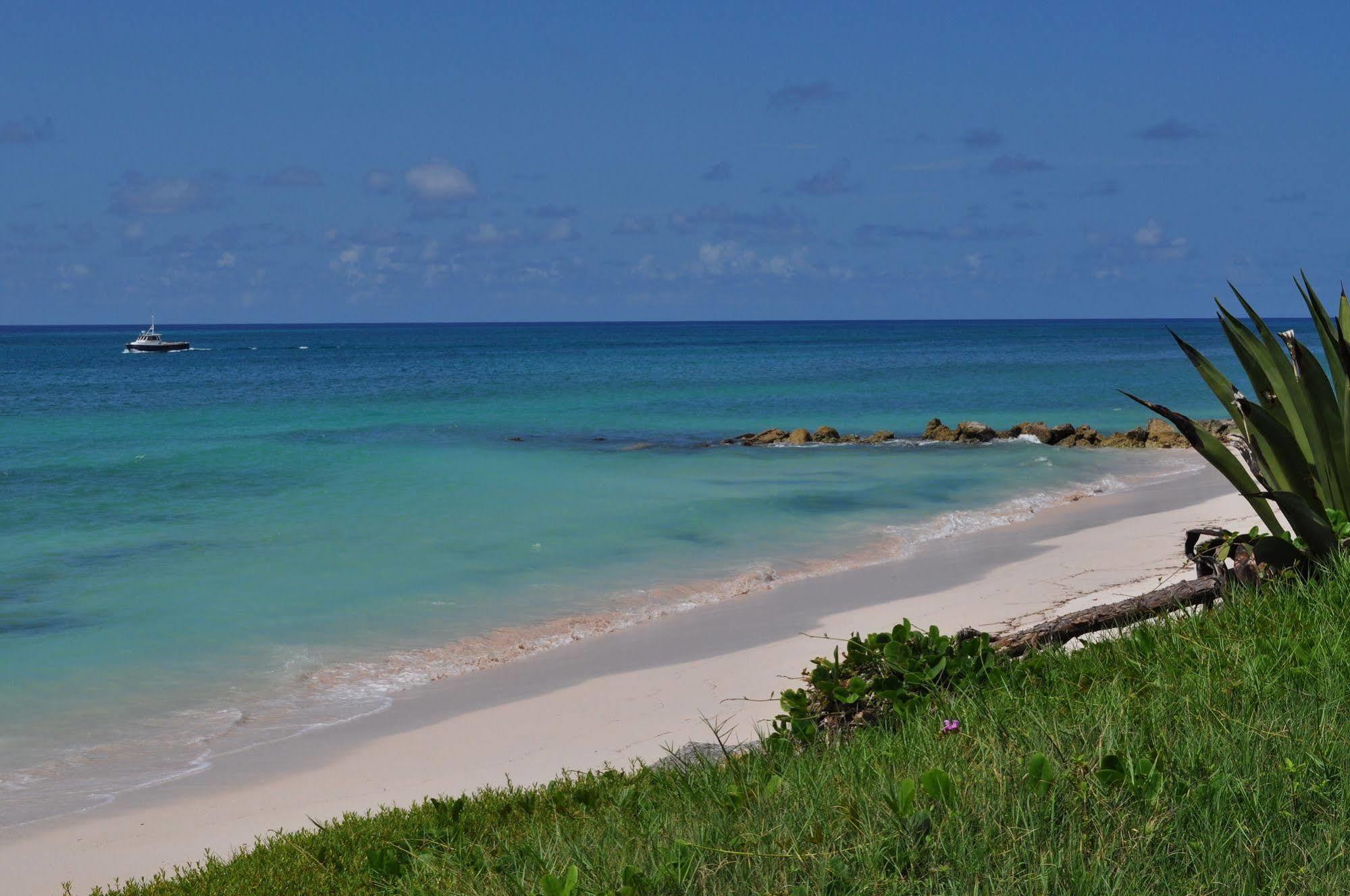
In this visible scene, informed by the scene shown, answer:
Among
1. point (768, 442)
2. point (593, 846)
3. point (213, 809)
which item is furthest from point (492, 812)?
point (768, 442)

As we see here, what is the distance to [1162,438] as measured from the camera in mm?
27312

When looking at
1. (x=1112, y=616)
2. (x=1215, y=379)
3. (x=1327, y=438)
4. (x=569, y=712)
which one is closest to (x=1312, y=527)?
(x=1327, y=438)

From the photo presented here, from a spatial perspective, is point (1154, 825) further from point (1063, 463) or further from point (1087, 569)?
point (1063, 463)

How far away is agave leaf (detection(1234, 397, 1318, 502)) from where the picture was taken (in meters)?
5.65

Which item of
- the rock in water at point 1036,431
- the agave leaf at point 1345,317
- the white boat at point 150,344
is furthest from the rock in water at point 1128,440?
the white boat at point 150,344

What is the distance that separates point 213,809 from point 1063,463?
A: 20.3 meters

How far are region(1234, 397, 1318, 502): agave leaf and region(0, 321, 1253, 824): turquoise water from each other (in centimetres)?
661

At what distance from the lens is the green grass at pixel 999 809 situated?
2623 millimetres

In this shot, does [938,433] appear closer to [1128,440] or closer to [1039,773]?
[1128,440]

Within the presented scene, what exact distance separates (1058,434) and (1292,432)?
75.6 ft

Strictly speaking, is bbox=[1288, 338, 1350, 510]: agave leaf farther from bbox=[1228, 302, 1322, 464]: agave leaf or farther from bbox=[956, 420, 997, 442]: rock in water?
bbox=[956, 420, 997, 442]: rock in water

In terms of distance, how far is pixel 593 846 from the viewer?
Answer: 3.13m

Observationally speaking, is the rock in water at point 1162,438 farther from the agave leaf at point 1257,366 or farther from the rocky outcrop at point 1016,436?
the agave leaf at point 1257,366

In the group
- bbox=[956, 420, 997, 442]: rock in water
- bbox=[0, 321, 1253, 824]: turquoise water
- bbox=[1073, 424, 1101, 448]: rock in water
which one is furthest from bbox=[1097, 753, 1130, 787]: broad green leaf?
bbox=[956, 420, 997, 442]: rock in water
